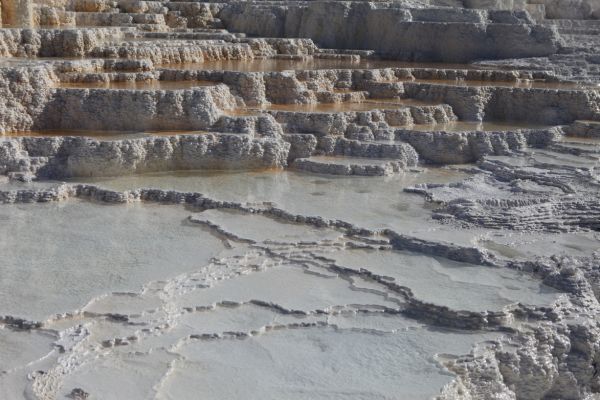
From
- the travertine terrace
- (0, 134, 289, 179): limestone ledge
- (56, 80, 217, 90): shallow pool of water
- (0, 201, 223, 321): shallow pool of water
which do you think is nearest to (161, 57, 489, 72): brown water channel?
the travertine terrace

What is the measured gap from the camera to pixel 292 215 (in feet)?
22.8

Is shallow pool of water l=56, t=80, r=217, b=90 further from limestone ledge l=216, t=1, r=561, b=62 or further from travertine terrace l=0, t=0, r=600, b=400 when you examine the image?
limestone ledge l=216, t=1, r=561, b=62

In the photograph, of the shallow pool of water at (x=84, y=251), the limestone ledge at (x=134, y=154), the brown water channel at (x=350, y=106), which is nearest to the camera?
the shallow pool of water at (x=84, y=251)

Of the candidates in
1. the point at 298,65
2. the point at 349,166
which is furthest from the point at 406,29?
the point at 349,166

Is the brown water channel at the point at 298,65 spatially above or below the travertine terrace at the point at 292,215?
above

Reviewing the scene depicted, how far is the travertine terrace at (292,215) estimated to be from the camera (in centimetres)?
473

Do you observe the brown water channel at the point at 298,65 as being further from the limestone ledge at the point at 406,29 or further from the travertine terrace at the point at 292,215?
the limestone ledge at the point at 406,29

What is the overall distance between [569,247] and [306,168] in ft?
9.50

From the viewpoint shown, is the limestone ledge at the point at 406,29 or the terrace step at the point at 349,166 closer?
the terrace step at the point at 349,166

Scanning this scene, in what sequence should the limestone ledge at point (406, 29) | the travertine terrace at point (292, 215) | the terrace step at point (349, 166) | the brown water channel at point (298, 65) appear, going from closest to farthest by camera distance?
the travertine terrace at point (292, 215), the terrace step at point (349, 166), the brown water channel at point (298, 65), the limestone ledge at point (406, 29)

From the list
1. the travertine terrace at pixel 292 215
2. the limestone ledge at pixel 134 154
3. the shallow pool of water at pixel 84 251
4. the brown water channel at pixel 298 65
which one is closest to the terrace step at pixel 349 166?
the travertine terrace at pixel 292 215

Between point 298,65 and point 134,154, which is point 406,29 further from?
point 134,154

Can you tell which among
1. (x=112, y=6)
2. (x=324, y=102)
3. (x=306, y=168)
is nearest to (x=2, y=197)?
(x=306, y=168)

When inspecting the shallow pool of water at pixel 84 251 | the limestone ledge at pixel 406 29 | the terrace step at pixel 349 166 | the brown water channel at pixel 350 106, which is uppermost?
the limestone ledge at pixel 406 29
